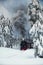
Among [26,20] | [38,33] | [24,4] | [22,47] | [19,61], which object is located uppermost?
[24,4]

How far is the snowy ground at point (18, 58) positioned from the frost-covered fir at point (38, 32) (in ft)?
0.21

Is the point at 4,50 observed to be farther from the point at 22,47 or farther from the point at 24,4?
the point at 24,4

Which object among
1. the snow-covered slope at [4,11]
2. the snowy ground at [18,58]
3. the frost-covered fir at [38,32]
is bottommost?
the snowy ground at [18,58]

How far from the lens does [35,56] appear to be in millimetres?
2039

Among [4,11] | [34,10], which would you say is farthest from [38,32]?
[4,11]

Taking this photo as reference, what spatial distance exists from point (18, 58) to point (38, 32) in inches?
13.0

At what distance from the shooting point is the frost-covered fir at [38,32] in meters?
2.02

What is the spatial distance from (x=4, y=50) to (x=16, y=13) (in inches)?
15.8

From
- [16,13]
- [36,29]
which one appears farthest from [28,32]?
[16,13]

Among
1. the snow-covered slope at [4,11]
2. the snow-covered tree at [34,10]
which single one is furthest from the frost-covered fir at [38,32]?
the snow-covered slope at [4,11]

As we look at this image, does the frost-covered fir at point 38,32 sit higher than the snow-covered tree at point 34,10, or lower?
lower

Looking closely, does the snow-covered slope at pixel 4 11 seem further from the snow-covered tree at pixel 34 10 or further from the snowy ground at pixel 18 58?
the snowy ground at pixel 18 58

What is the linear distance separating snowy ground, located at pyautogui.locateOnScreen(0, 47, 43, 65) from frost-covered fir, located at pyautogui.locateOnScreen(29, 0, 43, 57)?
64 mm

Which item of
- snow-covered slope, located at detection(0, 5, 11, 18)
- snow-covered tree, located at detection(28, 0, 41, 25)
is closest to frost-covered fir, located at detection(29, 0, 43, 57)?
snow-covered tree, located at detection(28, 0, 41, 25)
